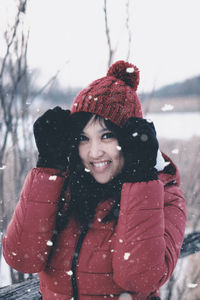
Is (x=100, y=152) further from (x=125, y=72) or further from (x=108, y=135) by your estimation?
(x=125, y=72)

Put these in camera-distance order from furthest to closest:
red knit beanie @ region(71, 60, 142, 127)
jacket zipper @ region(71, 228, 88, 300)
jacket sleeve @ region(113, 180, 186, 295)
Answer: red knit beanie @ region(71, 60, 142, 127)
jacket zipper @ region(71, 228, 88, 300)
jacket sleeve @ region(113, 180, 186, 295)

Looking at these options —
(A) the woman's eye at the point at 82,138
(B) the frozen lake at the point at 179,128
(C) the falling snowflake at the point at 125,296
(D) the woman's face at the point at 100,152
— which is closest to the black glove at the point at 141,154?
(D) the woman's face at the point at 100,152

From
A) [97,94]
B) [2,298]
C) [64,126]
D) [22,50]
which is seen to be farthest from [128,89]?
[2,298]

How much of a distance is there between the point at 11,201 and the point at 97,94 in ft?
4.84

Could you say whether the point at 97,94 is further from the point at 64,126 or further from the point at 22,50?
the point at 22,50

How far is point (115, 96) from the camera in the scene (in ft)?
4.63

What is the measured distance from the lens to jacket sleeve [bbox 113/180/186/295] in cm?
117

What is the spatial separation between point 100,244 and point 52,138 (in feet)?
1.89

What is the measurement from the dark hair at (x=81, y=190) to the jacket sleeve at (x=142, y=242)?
0.16m

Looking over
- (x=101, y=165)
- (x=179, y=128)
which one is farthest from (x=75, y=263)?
(x=179, y=128)

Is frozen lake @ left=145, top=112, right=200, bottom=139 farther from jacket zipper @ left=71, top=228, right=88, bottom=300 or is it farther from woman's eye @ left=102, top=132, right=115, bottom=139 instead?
jacket zipper @ left=71, top=228, right=88, bottom=300

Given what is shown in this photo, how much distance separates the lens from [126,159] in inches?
51.8

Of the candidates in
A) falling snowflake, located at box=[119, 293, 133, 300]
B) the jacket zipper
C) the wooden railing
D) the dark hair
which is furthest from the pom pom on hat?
the wooden railing

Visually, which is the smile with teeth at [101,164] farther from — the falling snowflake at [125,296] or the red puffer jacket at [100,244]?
the falling snowflake at [125,296]
